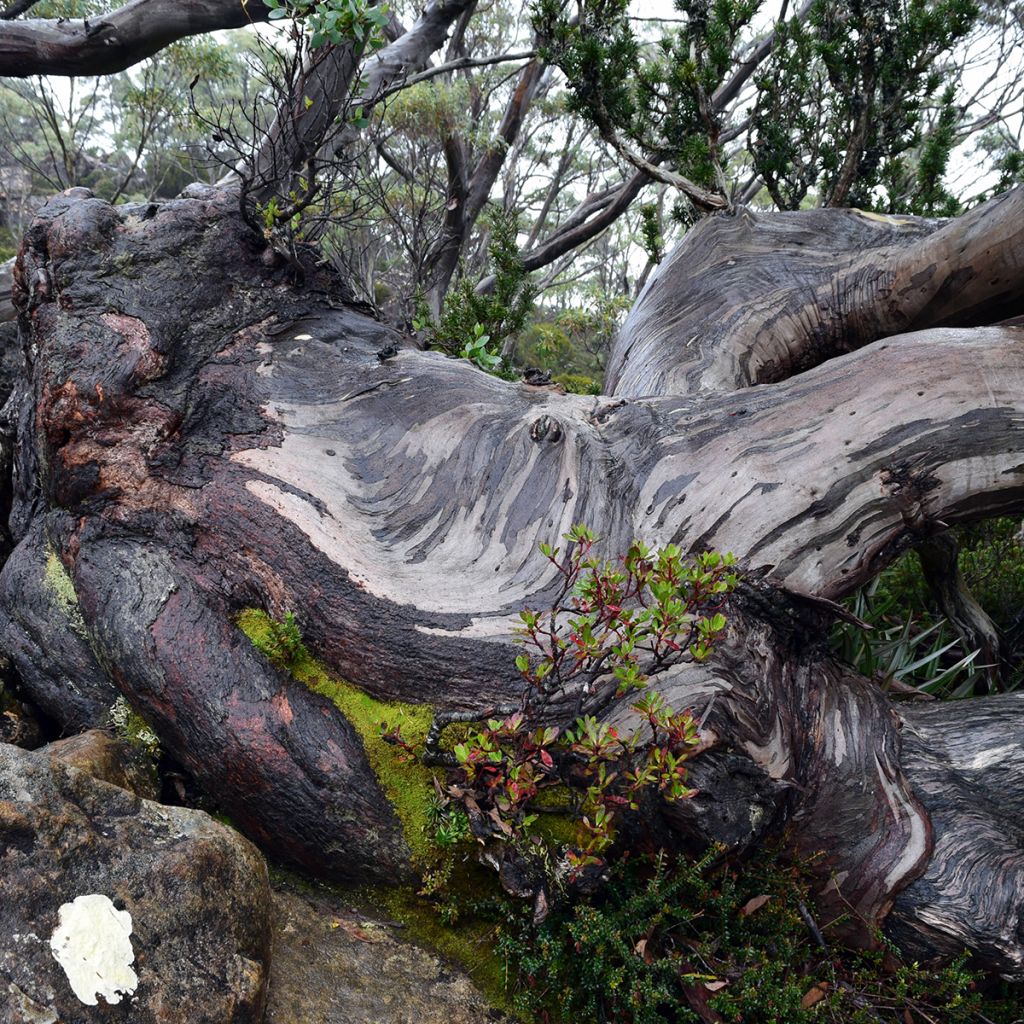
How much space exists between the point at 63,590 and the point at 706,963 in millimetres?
2825

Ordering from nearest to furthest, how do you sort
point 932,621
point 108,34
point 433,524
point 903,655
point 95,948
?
1. point 95,948
2. point 433,524
3. point 903,655
4. point 932,621
5. point 108,34

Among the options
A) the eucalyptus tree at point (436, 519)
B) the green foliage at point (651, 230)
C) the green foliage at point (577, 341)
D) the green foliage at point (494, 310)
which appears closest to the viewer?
the eucalyptus tree at point (436, 519)

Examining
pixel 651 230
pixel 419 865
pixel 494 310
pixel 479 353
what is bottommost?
pixel 419 865

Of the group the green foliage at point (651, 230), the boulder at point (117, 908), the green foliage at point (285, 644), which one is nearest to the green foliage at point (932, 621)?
the green foliage at point (285, 644)

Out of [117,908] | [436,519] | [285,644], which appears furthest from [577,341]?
[117,908]

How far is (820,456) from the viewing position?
307 centimetres

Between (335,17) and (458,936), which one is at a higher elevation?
(335,17)

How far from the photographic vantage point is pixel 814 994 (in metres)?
2.51

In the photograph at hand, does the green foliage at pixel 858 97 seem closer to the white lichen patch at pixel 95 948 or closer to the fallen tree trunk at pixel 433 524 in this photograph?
the fallen tree trunk at pixel 433 524

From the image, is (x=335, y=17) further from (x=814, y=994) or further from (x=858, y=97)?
(x=814, y=994)

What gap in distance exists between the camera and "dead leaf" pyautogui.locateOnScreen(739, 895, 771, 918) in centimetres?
260

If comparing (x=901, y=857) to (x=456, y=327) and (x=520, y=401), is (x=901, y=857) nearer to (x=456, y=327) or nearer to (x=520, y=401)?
(x=520, y=401)

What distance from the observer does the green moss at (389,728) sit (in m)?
2.65

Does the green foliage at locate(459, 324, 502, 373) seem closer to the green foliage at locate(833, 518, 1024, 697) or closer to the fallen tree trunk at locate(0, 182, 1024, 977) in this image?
the fallen tree trunk at locate(0, 182, 1024, 977)
